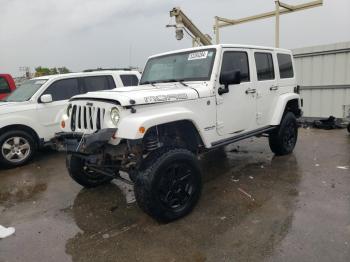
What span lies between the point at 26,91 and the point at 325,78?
8.28m

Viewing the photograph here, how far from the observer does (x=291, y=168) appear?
5043 mm

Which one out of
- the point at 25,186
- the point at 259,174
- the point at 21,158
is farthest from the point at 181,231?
the point at 21,158

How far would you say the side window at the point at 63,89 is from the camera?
21.0 feet

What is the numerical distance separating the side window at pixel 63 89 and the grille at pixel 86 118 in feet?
9.73

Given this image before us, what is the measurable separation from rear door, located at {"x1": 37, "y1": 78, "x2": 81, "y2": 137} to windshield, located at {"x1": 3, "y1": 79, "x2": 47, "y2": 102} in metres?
0.24

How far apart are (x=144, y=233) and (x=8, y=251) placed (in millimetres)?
1368

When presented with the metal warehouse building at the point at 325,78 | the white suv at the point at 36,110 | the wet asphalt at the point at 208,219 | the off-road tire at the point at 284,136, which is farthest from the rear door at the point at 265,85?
the metal warehouse building at the point at 325,78

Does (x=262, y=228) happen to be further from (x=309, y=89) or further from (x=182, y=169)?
(x=309, y=89)

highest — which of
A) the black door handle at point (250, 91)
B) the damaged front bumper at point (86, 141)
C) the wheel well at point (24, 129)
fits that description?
the black door handle at point (250, 91)

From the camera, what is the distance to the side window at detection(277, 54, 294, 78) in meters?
5.47

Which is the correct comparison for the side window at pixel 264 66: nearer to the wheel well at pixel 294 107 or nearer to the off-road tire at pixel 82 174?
the wheel well at pixel 294 107

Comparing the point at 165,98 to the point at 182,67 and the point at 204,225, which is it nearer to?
the point at 182,67

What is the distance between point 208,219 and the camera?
3.39 meters

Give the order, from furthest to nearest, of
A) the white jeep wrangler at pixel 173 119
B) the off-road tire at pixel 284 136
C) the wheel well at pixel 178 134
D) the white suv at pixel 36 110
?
1. the white suv at pixel 36 110
2. the off-road tire at pixel 284 136
3. the wheel well at pixel 178 134
4. the white jeep wrangler at pixel 173 119
